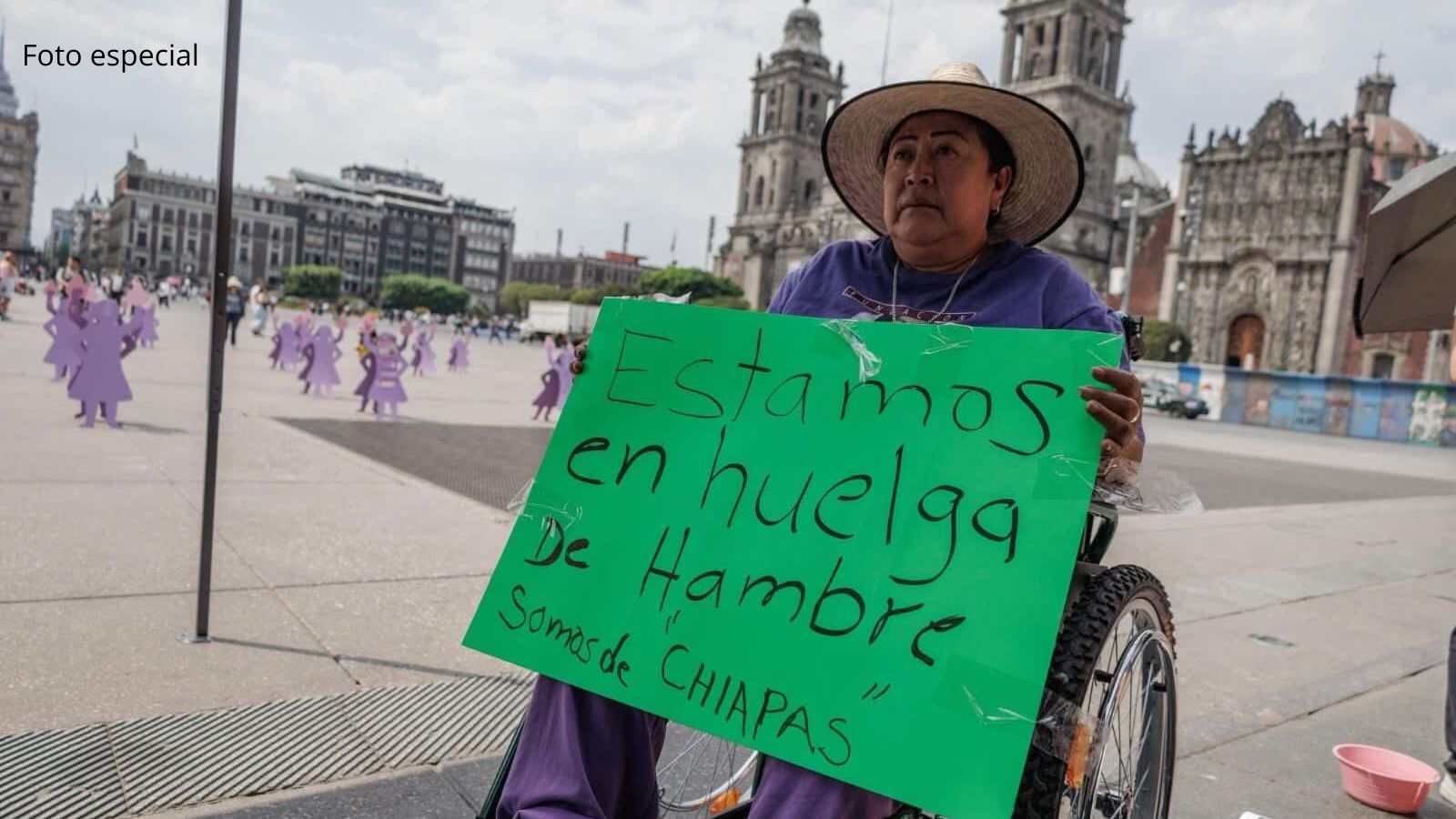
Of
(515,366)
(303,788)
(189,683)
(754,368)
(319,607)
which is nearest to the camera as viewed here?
(754,368)

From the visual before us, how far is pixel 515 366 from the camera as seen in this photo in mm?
26734

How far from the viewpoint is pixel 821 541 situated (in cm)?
168

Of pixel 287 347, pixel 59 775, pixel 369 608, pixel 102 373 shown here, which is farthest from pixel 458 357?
pixel 59 775

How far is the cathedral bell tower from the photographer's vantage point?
8625 cm

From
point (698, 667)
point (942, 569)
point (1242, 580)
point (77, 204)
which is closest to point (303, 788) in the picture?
point (698, 667)

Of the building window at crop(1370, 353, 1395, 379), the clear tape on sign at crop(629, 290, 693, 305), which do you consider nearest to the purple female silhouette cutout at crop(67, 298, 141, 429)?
the clear tape on sign at crop(629, 290, 693, 305)

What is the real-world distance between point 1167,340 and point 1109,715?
52.3 meters

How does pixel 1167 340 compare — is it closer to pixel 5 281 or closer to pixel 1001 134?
pixel 5 281

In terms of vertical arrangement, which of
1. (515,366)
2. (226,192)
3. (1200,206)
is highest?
(1200,206)

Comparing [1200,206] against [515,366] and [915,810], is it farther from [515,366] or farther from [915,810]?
[915,810]

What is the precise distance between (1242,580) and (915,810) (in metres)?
5.16

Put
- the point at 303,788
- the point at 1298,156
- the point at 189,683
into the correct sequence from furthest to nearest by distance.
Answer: the point at 1298,156, the point at 189,683, the point at 303,788

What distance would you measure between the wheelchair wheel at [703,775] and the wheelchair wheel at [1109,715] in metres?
0.75

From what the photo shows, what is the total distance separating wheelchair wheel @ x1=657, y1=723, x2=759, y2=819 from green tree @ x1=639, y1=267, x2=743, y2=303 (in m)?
79.9
